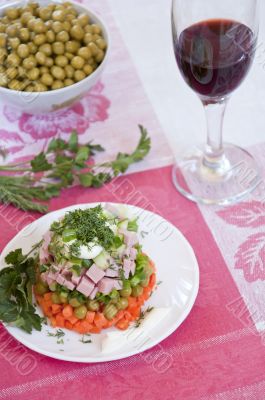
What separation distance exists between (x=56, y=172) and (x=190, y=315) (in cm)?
56

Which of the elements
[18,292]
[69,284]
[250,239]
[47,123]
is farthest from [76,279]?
[47,123]

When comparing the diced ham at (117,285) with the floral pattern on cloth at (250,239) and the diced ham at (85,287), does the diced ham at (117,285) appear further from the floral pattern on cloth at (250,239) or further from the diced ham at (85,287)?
the floral pattern on cloth at (250,239)

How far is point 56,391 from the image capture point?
1.21 metres

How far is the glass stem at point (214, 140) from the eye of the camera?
161cm

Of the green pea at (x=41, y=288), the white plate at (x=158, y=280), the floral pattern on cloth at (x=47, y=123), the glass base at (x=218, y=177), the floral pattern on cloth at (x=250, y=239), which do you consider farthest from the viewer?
the floral pattern on cloth at (x=47, y=123)

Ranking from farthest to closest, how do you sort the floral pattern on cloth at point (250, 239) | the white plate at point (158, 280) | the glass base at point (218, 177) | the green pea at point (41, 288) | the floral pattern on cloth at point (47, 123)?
the floral pattern on cloth at point (47, 123) < the glass base at point (218, 177) < the floral pattern on cloth at point (250, 239) < the green pea at point (41, 288) < the white plate at point (158, 280)

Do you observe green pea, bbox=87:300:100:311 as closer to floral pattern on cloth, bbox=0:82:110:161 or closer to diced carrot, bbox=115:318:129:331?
diced carrot, bbox=115:318:129:331

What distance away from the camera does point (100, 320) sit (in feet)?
4.08

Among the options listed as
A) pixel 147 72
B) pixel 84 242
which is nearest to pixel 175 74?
pixel 147 72

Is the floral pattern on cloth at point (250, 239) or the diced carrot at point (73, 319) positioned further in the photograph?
the floral pattern on cloth at point (250, 239)

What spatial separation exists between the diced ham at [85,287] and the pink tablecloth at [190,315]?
0.49 ft

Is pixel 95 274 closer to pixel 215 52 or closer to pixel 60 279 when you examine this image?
pixel 60 279

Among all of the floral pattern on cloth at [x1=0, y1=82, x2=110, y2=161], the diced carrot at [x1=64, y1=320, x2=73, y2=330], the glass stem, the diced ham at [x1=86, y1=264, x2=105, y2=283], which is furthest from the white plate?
the floral pattern on cloth at [x1=0, y1=82, x2=110, y2=161]

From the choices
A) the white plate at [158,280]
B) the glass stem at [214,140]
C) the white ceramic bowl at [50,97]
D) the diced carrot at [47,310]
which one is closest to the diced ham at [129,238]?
the white plate at [158,280]
